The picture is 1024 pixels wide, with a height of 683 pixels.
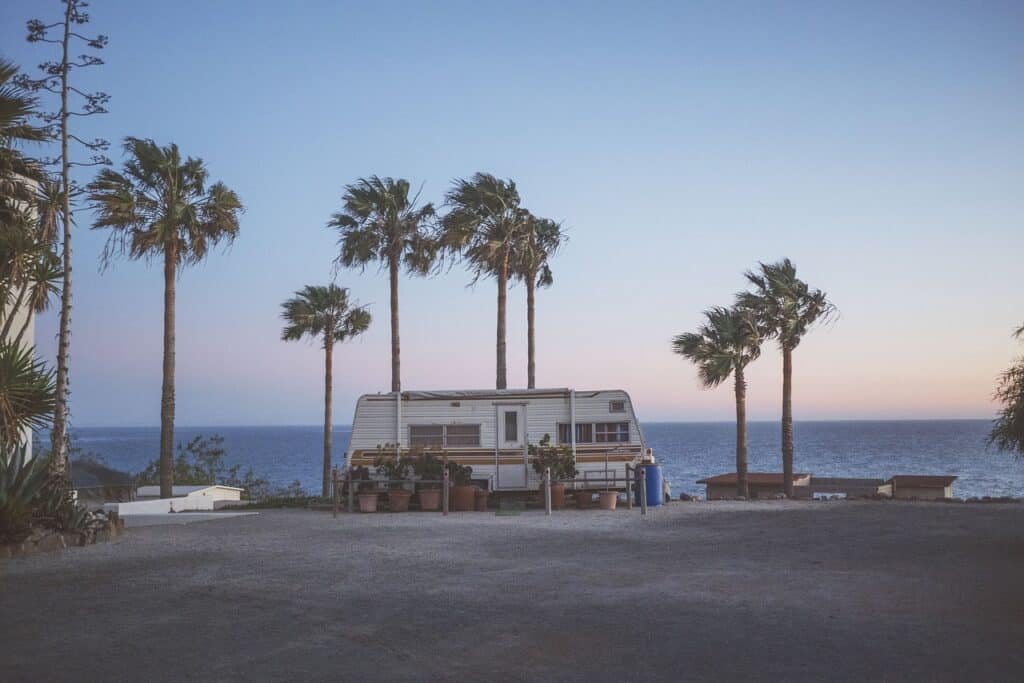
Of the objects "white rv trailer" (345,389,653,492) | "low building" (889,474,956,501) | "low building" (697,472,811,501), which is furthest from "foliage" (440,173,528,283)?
"low building" (889,474,956,501)

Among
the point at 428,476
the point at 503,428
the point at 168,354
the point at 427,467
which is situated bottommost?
the point at 428,476

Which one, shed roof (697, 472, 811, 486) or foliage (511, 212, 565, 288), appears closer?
foliage (511, 212, 565, 288)

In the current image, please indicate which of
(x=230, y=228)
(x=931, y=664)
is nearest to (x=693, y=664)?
(x=931, y=664)

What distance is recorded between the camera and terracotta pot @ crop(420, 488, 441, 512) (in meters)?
21.1

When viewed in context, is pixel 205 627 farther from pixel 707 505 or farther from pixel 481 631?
pixel 707 505

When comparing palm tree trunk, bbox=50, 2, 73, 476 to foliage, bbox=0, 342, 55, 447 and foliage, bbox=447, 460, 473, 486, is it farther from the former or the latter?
foliage, bbox=447, 460, 473, 486

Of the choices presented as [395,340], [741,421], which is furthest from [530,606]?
[741,421]

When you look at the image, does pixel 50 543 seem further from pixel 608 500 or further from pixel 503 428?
pixel 608 500

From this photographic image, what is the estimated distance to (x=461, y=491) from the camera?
2109 cm

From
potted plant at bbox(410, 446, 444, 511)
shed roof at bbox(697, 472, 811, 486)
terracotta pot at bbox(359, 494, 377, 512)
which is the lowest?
shed roof at bbox(697, 472, 811, 486)

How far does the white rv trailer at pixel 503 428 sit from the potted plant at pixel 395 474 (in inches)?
7.3

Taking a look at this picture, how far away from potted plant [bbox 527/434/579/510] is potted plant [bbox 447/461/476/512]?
1630 millimetres

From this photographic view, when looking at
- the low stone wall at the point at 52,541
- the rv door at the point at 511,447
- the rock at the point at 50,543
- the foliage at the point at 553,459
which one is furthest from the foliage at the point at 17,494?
the foliage at the point at 553,459

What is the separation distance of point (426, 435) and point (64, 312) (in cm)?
867
